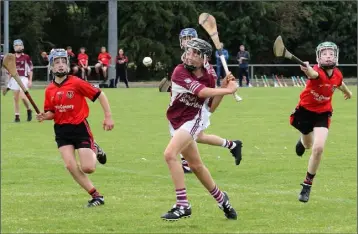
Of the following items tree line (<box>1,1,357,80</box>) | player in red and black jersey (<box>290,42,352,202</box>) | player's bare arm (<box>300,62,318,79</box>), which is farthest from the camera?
tree line (<box>1,1,357,80</box>)

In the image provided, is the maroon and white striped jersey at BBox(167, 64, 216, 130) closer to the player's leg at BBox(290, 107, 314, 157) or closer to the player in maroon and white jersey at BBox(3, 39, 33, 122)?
the player's leg at BBox(290, 107, 314, 157)

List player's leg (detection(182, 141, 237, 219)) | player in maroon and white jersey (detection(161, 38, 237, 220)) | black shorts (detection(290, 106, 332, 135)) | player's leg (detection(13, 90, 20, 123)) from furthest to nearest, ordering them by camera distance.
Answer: player's leg (detection(13, 90, 20, 123)) → black shorts (detection(290, 106, 332, 135)) → player's leg (detection(182, 141, 237, 219)) → player in maroon and white jersey (detection(161, 38, 237, 220))

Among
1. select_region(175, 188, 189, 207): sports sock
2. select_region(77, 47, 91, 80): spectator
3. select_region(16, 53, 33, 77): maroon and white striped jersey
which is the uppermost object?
select_region(175, 188, 189, 207): sports sock

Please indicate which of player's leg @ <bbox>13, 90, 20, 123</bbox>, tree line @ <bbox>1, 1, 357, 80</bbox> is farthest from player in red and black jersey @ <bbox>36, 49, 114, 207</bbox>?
tree line @ <bbox>1, 1, 357, 80</bbox>

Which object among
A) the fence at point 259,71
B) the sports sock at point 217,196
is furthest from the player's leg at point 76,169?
the fence at point 259,71

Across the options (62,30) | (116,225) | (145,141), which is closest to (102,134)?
(145,141)

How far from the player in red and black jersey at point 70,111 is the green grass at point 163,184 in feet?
1.91

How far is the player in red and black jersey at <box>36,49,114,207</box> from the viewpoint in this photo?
10.5 metres

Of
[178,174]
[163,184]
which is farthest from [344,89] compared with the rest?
[178,174]

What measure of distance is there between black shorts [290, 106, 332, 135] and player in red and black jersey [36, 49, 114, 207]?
2.58 metres

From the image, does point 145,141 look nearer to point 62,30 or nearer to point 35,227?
point 35,227

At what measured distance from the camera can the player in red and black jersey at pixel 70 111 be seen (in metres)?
10.5

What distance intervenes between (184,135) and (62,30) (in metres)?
46.5

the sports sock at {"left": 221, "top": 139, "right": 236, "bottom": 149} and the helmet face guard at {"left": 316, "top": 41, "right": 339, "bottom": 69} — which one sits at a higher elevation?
the helmet face guard at {"left": 316, "top": 41, "right": 339, "bottom": 69}
